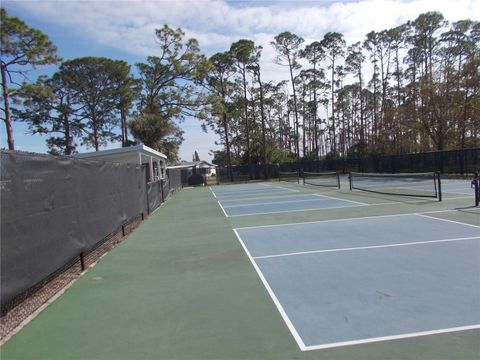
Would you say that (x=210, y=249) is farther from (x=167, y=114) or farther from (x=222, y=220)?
(x=167, y=114)

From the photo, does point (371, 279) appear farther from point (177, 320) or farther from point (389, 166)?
point (389, 166)

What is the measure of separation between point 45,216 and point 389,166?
36552 millimetres

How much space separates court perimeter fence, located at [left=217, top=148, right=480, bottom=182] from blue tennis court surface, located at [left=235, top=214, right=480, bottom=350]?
51.8ft

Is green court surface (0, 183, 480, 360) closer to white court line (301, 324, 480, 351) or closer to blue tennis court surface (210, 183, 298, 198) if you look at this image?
white court line (301, 324, 480, 351)

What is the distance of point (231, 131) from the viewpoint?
67.5 metres

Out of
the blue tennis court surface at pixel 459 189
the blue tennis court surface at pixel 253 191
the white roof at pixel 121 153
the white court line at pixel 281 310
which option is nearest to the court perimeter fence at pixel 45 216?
the white court line at pixel 281 310

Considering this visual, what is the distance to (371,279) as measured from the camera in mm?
5918

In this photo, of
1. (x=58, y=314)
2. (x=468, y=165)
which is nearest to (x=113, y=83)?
(x=468, y=165)

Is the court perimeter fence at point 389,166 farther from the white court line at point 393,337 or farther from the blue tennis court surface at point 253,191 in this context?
the white court line at point 393,337

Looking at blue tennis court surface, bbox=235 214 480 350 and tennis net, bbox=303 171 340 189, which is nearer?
blue tennis court surface, bbox=235 214 480 350

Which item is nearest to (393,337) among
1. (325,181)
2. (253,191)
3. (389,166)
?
(253,191)

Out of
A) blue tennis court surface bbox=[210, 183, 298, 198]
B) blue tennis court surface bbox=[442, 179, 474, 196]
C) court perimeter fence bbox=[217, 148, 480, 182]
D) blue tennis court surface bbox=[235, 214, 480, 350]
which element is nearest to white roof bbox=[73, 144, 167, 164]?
blue tennis court surface bbox=[210, 183, 298, 198]

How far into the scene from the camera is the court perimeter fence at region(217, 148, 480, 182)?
2930 cm

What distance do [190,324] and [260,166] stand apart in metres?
44.7
